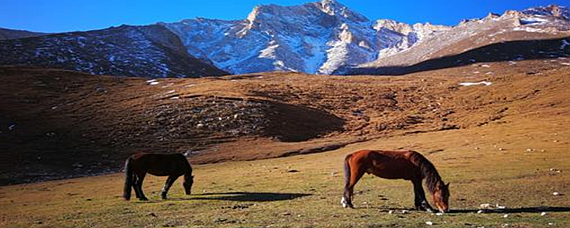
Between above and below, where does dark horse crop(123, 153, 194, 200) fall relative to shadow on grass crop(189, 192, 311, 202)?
above

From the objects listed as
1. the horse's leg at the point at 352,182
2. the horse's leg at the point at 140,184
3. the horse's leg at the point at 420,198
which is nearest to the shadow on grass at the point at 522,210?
the horse's leg at the point at 420,198

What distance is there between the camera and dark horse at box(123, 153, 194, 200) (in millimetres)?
21594

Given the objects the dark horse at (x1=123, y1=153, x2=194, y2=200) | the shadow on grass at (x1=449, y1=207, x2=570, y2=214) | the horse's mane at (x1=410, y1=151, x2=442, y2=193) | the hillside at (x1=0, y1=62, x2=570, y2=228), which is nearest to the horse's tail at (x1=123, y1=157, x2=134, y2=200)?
the dark horse at (x1=123, y1=153, x2=194, y2=200)

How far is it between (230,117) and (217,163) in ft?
57.4

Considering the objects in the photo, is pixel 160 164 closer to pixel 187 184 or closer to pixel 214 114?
pixel 187 184

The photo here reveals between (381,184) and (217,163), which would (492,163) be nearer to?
(381,184)

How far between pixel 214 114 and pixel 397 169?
157ft

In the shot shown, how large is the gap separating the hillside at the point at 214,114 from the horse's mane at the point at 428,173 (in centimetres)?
3129

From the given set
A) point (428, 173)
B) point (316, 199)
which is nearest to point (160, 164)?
point (316, 199)

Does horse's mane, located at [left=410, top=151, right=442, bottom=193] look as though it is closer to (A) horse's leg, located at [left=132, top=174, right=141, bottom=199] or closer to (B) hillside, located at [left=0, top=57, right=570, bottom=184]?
(A) horse's leg, located at [left=132, top=174, right=141, bottom=199]

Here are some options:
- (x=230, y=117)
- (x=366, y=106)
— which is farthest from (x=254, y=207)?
(x=366, y=106)

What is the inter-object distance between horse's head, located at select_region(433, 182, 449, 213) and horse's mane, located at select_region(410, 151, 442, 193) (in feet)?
0.65

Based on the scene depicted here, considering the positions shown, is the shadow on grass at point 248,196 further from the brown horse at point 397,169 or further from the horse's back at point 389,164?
the horse's back at point 389,164

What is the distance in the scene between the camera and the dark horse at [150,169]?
2159 centimetres
